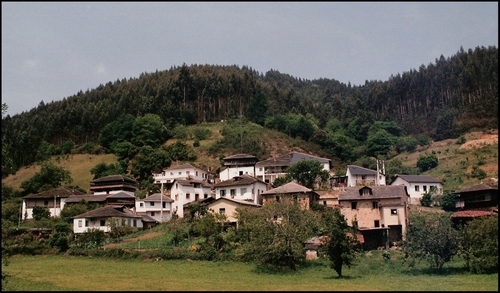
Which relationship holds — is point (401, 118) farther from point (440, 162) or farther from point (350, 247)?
point (350, 247)

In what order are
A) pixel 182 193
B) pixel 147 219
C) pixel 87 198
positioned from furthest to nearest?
pixel 87 198, pixel 182 193, pixel 147 219

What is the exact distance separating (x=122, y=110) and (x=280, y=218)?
7272cm

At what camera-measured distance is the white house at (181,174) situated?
7262 centimetres

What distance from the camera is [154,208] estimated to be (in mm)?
60781

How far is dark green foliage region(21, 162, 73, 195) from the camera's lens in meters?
73.1

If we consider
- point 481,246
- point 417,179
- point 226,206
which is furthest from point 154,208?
point 481,246

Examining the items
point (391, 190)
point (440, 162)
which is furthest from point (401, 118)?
point (391, 190)

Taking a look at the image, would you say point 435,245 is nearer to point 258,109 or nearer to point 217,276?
point 217,276

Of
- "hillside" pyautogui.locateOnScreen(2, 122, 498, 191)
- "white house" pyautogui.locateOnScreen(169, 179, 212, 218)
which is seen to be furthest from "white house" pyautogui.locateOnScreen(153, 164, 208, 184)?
"white house" pyautogui.locateOnScreen(169, 179, 212, 218)

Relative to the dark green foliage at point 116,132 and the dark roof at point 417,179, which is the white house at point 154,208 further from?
the dark green foliage at point 116,132

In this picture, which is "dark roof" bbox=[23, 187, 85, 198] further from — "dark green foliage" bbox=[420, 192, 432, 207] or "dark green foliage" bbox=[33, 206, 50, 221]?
"dark green foliage" bbox=[420, 192, 432, 207]

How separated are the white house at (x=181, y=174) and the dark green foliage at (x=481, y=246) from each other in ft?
141

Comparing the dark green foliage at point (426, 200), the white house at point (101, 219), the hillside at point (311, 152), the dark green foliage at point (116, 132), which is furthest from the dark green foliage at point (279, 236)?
the dark green foliage at point (116, 132)

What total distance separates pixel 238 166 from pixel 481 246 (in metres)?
45.7
